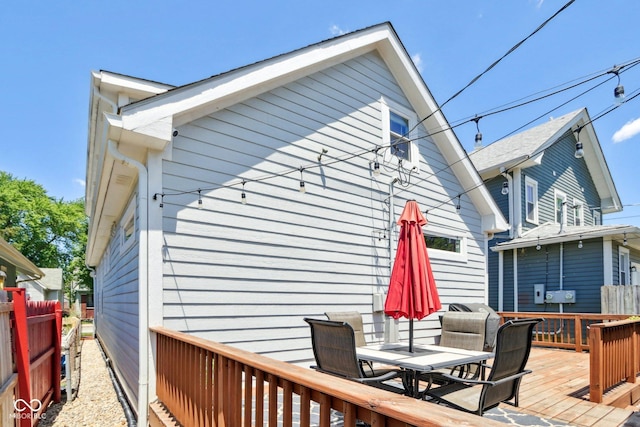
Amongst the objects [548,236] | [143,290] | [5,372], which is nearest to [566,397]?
[143,290]

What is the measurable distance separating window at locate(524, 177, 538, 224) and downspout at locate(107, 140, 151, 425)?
36.6 ft

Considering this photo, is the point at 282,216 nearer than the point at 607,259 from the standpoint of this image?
Yes

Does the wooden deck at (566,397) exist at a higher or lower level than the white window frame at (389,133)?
lower

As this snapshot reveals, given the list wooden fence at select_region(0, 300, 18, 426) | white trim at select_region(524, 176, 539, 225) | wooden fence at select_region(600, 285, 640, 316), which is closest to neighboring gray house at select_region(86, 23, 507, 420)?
wooden fence at select_region(0, 300, 18, 426)

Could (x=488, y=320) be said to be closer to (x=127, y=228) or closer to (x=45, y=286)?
(x=127, y=228)

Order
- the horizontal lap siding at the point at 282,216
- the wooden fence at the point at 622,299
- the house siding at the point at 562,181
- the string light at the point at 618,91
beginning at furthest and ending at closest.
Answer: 1. the house siding at the point at 562,181
2. the wooden fence at the point at 622,299
3. the horizontal lap siding at the point at 282,216
4. the string light at the point at 618,91

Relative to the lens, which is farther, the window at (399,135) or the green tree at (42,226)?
the green tree at (42,226)

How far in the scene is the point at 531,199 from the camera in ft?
39.6

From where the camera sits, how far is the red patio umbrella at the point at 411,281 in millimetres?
3852

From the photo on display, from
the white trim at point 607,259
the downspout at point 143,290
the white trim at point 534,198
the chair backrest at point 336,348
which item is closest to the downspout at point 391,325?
the chair backrest at point 336,348

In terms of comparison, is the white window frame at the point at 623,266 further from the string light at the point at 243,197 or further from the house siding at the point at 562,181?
the string light at the point at 243,197

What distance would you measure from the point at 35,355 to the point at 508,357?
493 cm

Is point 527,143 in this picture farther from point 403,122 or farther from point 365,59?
point 365,59

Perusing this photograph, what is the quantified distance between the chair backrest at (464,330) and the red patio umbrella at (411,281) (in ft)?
3.22
